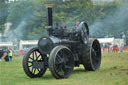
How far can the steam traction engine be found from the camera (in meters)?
11.3

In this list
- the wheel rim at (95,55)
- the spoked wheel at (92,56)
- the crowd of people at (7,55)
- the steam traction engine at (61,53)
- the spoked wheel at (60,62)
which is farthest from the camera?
the crowd of people at (7,55)

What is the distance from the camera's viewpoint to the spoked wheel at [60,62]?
10766 millimetres

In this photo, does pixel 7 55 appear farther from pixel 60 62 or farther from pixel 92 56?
pixel 60 62

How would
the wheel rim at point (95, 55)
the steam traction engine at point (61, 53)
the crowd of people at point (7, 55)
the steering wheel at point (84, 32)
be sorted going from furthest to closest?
1. the crowd of people at point (7, 55)
2. the wheel rim at point (95, 55)
3. the steering wheel at point (84, 32)
4. the steam traction engine at point (61, 53)

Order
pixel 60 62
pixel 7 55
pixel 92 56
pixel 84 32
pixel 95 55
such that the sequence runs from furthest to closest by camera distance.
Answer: pixel 7 55, pixel 95 55, pixel 92 56, pixel 84 32, pixel 60 62

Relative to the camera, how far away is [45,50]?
11.9 m

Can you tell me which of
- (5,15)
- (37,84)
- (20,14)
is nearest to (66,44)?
(37,84)

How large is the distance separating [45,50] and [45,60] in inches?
22.0

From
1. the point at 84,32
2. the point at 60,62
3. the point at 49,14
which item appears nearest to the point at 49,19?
the point at 49,14

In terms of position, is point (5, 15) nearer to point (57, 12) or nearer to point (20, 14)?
point (20, 14)

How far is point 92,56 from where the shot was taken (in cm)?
1392

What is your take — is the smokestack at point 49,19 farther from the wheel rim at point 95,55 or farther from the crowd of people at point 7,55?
the crowd of people at point 7,55

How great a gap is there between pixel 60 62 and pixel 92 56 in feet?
10.0

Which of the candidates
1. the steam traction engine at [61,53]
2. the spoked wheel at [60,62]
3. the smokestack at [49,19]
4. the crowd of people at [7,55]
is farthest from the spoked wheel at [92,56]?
the crowd of people at [7,55]
